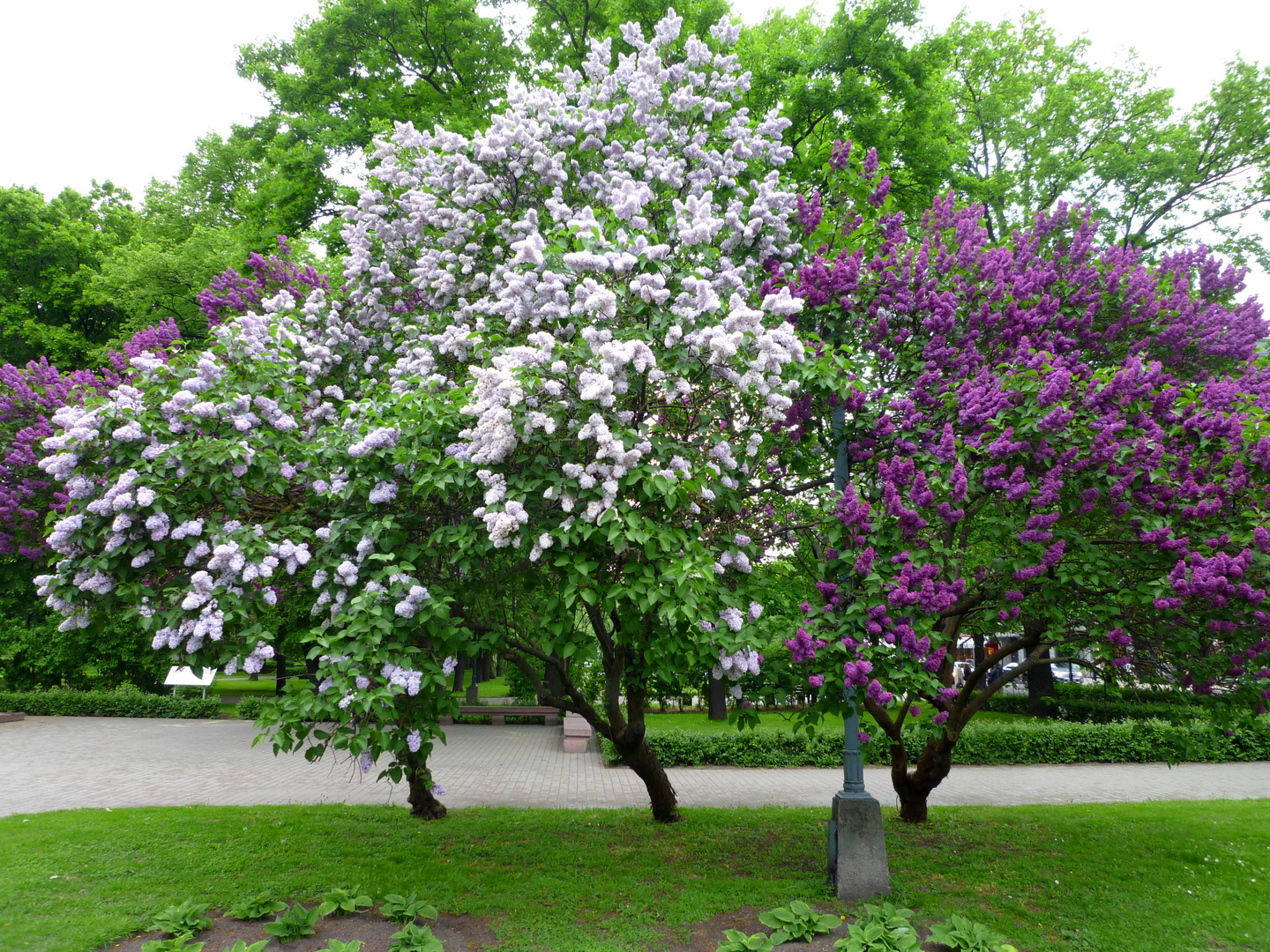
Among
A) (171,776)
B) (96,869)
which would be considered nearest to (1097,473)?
(96,869)

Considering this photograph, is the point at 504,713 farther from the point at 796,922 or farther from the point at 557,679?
the point at 796,922

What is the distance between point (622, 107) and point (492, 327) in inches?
110

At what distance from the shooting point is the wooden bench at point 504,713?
1797 centimetres

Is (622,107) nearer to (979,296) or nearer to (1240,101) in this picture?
(979,296)

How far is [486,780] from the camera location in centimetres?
1196

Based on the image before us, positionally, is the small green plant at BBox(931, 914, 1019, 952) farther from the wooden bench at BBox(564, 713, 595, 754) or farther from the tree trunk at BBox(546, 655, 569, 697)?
the wooden bench at BBox(564, 713, 595, 754)

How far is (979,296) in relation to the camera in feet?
21.7

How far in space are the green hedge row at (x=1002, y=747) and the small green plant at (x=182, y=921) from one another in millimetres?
8607

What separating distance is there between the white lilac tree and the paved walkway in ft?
19.4

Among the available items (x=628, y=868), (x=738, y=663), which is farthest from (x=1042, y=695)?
(x=738, y=663)

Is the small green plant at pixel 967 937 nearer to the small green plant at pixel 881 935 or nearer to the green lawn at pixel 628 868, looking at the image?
the small green plant at pixel 881 935

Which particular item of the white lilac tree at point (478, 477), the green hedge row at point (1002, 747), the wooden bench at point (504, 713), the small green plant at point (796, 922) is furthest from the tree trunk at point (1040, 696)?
the white lilac tree at point (478, 477)

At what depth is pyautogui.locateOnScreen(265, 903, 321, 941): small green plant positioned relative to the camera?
523 centimetres

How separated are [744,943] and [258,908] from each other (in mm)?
3713
